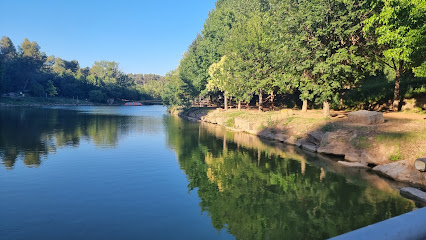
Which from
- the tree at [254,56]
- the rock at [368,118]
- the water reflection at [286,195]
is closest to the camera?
the water reflection at [286,195]

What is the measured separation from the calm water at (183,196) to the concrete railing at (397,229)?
18.8 ft

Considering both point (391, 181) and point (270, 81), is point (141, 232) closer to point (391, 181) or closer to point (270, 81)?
point (391, 181)

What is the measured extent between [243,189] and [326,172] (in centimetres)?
759

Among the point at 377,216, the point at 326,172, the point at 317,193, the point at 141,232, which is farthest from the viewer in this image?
the point at 326,172

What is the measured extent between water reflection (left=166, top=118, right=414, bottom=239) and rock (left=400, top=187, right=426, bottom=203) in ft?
1.52

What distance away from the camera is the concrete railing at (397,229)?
508 centimetres

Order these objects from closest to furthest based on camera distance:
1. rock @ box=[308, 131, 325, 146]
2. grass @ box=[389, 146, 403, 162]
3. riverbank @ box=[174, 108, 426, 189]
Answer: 1. riverbank @ box=[174, 108, 426, 189]
2. grass @ box=[389, 146, 403, 162]
3. rock @ box=[308, 131, 325, 146]

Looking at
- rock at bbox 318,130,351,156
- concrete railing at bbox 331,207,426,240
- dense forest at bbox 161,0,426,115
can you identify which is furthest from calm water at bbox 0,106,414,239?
dense forest at bbox 161,0,426,115

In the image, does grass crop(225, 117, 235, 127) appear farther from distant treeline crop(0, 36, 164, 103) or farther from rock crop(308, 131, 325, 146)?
distant treeline crop(0, 36, 164, 103)

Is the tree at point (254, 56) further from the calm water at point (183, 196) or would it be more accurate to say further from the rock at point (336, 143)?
the calm water at point (183, 196)

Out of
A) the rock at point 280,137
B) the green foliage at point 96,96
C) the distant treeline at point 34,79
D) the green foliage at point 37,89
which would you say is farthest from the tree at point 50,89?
the rock at point 280,137

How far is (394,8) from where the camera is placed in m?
19.3

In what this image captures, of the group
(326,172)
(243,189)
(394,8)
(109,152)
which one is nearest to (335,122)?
(326,172)

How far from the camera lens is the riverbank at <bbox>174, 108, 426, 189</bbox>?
62.4ft
